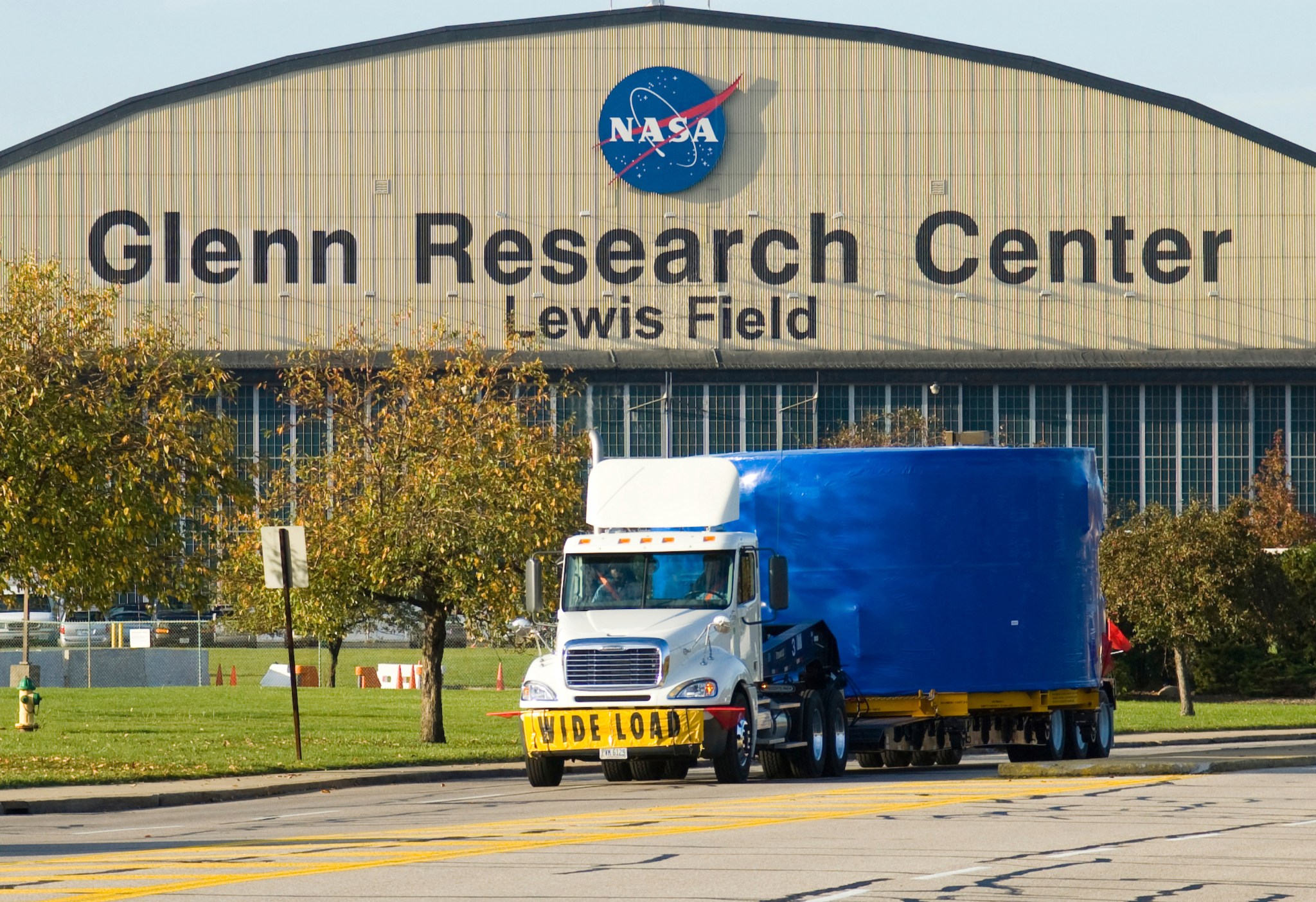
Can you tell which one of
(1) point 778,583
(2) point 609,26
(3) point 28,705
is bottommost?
(3) point 28,705

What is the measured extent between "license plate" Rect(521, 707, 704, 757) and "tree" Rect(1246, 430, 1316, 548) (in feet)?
140

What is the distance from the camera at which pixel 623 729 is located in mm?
22359

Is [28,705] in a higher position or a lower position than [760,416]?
lower

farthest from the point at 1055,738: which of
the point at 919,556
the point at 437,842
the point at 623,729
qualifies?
the point at 437,842

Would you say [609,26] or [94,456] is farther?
[609,26]

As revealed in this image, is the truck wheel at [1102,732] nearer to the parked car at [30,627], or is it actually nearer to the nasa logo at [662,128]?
the nasa logo at [662,128]

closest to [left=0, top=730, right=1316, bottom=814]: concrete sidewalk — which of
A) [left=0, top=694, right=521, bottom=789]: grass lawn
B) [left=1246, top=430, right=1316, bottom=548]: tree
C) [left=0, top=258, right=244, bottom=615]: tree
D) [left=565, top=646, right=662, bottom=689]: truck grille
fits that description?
[left=0, top=694, right=521, bottom=789]: grass lawn

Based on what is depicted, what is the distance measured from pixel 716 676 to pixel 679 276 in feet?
169

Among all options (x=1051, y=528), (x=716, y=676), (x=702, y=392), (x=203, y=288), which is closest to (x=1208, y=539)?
(x=1051, y=528)

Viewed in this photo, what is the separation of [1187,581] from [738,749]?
24.1 metres

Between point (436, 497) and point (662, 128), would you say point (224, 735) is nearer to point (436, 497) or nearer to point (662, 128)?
point (436, 497)

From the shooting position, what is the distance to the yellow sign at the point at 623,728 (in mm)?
22219

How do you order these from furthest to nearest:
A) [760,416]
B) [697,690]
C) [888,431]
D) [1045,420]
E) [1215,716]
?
[1045,420], [760,416], [888,431], [1215,716], [697,690]

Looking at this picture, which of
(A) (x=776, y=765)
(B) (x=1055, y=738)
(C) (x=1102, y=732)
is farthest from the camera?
(C) (x=1102, y=732)
